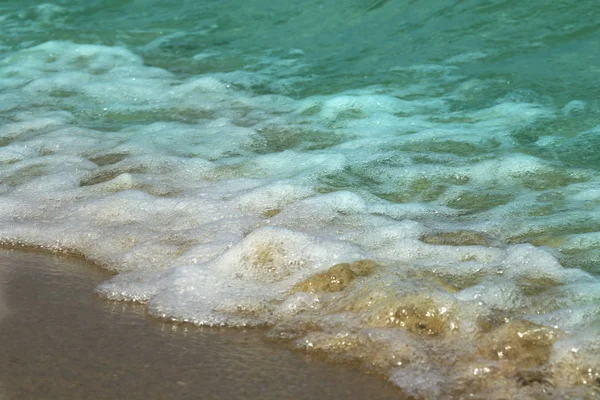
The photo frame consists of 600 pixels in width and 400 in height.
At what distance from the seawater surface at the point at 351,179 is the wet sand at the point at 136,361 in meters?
0.09

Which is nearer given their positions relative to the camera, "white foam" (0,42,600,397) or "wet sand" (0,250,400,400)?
"wet sand" (0,250,400,400)

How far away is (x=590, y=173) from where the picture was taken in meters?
4.35

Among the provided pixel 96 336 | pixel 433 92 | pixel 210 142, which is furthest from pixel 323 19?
pixel 96 336

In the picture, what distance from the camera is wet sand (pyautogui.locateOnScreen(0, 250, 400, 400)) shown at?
262 cm

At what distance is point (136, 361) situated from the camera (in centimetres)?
279

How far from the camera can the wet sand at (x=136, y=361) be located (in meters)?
2.62

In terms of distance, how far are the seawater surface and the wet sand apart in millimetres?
93

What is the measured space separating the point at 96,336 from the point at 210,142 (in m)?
2.20

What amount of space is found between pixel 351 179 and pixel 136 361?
1.82 metres

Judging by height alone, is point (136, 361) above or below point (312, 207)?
above

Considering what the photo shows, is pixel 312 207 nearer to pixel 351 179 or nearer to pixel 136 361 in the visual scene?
pixel 351 179

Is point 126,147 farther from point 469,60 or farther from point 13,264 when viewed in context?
point 469,60

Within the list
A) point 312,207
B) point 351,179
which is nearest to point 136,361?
point 312,207

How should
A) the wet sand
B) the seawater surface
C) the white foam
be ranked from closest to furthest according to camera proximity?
the wet sand
the seawater surface
the white foam
